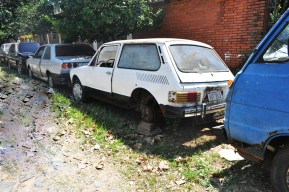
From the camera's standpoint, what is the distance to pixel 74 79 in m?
7.76

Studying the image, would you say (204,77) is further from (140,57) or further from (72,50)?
(72,50)

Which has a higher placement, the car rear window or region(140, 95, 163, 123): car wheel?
the car rear window

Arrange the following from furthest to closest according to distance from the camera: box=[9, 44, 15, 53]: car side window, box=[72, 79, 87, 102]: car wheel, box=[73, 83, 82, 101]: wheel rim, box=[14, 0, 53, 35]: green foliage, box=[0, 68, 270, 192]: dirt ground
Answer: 1. box=[14, 0, 53, 35]: green foliage
2. box=[9, 44, 15, 53]: car side window
3. box=[73, 83, 82, 101]: wheel rim
4. box=[72, 79, 87, 102]: car wheel
5. box=[0, 68, 270, 192]: dirt ground

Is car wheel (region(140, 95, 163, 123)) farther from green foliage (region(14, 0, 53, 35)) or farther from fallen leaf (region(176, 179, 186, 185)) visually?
green foliage (region(14, 0, 53, 35))

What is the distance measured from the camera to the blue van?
111 inches

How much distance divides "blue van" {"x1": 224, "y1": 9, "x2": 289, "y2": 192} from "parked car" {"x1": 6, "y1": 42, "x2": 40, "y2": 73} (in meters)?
12.2

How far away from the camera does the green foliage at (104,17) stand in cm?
855

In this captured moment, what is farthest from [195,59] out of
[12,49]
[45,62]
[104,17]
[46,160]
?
[12,49]

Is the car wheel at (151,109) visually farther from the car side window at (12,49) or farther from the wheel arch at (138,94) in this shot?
the car side window at (12,49)

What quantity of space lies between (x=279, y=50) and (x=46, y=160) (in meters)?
3.64

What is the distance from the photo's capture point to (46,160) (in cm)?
432

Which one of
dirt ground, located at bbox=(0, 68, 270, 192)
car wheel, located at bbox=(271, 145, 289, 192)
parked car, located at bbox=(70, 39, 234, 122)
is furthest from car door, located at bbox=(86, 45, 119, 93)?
car wheel, located at bbox=(271, 145, 289, 192)

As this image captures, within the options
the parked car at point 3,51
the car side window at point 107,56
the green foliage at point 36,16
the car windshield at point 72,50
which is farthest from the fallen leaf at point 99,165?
the green foliage at point 36,16

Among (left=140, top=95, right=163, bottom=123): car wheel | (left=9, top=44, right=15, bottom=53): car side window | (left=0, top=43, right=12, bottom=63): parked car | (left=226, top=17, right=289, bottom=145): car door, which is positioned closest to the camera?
(left=226, top=17, right=289, bottom=145): car door
